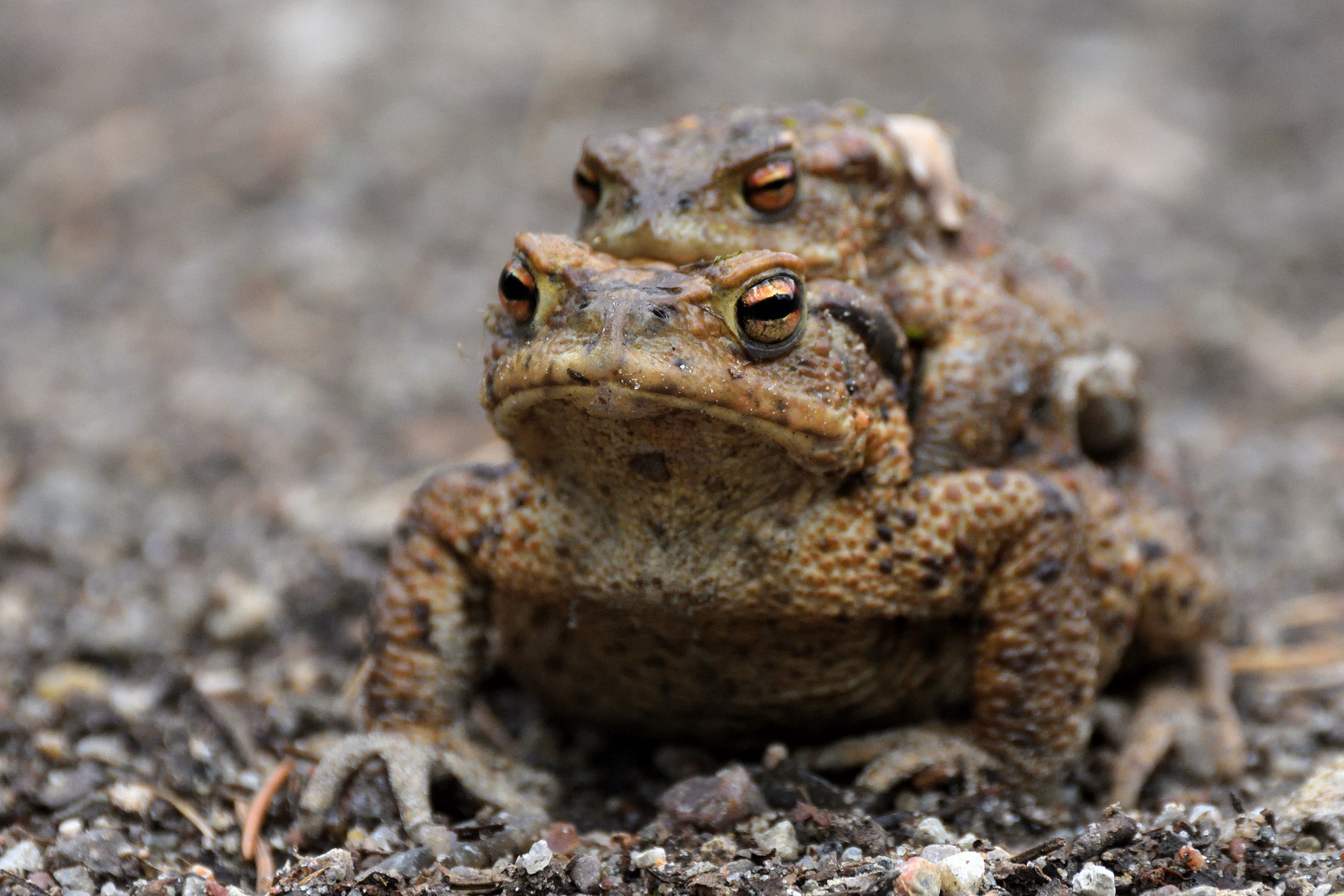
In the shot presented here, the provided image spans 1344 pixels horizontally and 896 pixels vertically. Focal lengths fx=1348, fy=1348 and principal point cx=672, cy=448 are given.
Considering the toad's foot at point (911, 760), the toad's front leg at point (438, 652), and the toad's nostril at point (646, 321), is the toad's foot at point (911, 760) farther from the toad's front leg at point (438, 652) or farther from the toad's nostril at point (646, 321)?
the toad's nostril at point (646, 321)

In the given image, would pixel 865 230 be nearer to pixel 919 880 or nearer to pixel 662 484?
pixel 662 484

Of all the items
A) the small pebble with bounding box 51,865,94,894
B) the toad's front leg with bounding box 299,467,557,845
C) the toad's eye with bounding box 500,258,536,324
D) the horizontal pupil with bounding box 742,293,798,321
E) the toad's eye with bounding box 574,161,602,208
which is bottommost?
the small pebble with bounding box 51,865,94,894

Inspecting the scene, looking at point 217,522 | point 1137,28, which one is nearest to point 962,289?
point 217,522

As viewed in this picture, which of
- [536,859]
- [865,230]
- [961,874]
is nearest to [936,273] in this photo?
[865,230]

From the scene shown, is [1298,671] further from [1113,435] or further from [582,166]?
[582,166]

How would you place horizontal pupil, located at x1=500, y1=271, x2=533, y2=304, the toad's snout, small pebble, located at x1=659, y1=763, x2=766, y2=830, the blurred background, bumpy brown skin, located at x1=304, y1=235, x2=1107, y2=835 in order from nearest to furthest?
the toad's snout, bumpy brown skin, located at x1=304, y1=235, x2=1107, y2=835, horizontal pupil, located at x1=500, y1=271, x2=533, y2=304, small pebble, located at x1=659, y1=763, x2=766, y2=830, the blurred background

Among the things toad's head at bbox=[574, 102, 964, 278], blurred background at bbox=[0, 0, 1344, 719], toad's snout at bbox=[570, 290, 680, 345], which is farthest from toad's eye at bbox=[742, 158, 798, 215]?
blurred background at bbox=[0, 0, 1344, 719]

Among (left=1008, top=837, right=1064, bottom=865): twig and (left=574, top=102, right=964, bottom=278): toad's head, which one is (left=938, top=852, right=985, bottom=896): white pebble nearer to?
(left=1008, top=837, right=1064, bottom=865): twig
